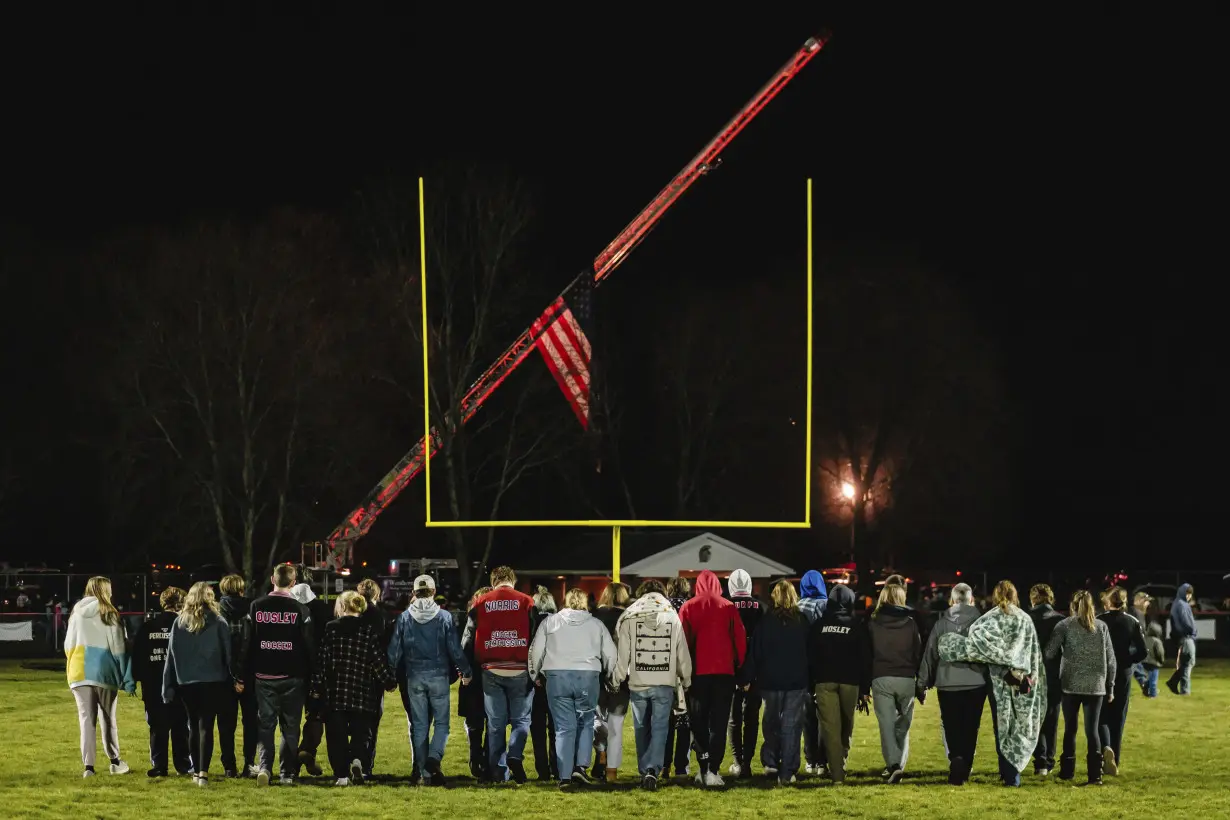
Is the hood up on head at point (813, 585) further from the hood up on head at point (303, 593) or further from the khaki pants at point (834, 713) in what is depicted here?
the hood up on head at point (303, 593)

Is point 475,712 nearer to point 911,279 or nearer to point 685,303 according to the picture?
point 685,303

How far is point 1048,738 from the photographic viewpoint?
1213 cm

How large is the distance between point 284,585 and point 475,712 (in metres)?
1.77

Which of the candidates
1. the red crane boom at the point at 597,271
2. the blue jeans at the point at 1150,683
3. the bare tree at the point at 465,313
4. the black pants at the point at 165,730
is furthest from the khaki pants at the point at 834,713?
the bare tree at the point at 465,313

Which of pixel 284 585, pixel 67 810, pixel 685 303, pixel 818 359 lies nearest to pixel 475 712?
pixel 284 585

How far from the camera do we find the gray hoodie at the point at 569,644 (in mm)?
11078

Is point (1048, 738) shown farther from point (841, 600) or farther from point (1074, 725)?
point (841, 600)

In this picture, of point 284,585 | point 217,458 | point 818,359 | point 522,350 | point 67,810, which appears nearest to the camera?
point 67,810

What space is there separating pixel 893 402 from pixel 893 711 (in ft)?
100

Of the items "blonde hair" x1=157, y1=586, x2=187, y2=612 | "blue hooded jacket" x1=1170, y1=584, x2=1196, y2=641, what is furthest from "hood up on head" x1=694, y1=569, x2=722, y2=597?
"blue hooded jacket" x1=1170, y1=584, x2=1196, y2=641

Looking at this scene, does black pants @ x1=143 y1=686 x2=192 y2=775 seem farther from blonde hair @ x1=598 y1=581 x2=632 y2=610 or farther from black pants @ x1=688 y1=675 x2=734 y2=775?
black pants @ x1=688 y1=675 x2=734 y2=775

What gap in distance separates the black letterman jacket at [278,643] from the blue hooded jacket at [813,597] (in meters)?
3.88

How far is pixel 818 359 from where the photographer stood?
41.4 metres

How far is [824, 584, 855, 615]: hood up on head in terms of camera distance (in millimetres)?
11672
